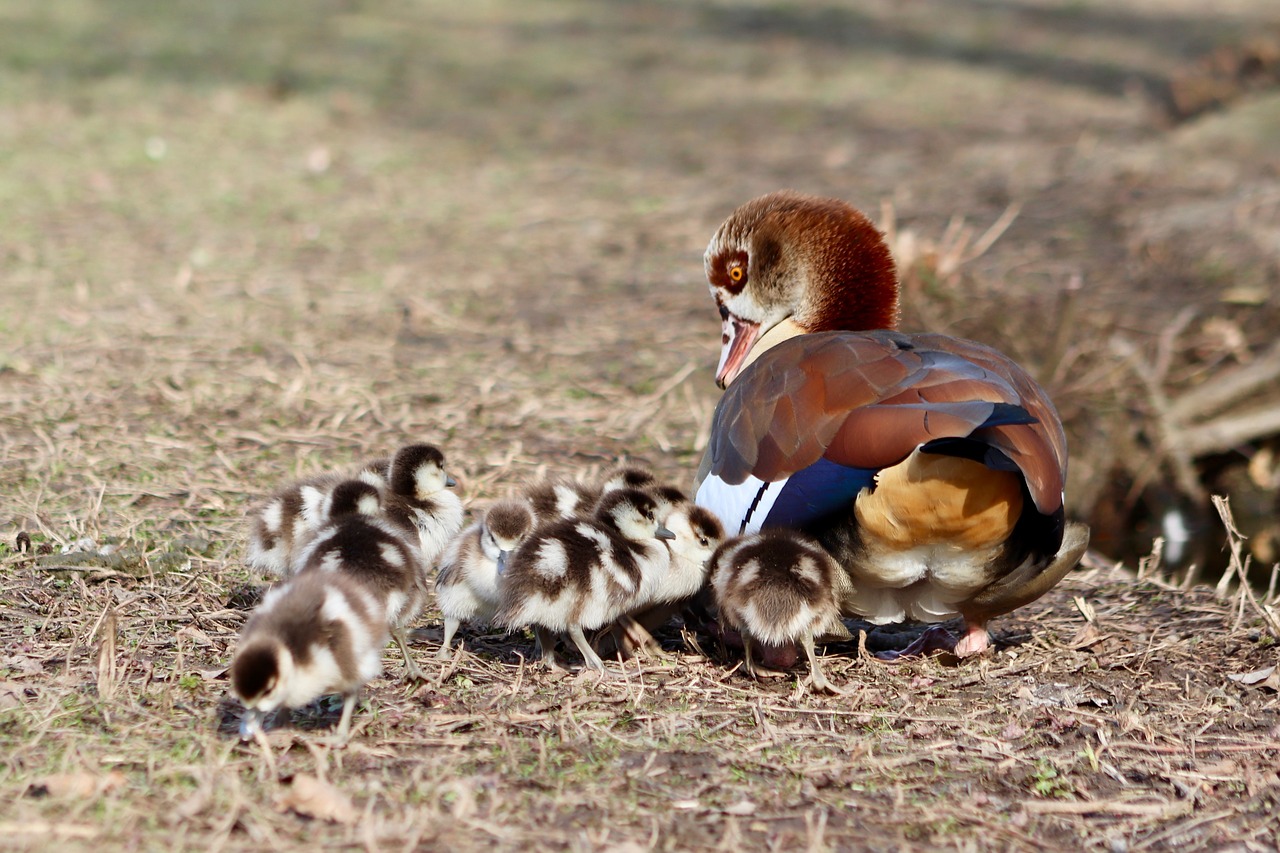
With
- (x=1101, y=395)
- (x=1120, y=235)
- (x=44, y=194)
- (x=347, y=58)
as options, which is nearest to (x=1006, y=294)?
(x=1101, y=395)

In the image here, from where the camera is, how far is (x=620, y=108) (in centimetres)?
1282

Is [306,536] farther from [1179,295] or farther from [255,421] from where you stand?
[1179,295]

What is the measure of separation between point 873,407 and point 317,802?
1.81 m

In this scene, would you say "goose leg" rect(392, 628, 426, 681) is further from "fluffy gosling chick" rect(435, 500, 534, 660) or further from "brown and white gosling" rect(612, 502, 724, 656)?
"brown and white gosling" rect(612, 502, 724, 656)

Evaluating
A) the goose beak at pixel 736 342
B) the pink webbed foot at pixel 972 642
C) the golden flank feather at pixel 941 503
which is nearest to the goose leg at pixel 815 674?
the golden flank feather at pixel 941 503

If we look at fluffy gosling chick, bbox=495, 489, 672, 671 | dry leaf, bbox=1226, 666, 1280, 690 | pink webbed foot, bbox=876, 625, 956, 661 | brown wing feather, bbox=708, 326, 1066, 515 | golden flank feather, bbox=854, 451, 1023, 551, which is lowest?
pink webbed foot, bbox=876, 625, 956, 661

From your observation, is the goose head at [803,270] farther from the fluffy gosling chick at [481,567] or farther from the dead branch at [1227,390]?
the dead branch at [1227,390]

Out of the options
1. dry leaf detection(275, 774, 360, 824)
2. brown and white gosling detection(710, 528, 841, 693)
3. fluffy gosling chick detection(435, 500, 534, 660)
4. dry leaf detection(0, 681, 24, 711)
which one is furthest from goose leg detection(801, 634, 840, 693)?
dry leaf detection(0, 681, 24, 711)

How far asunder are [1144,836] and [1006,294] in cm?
510

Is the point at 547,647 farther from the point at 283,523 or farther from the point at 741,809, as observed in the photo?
the point at 741,809

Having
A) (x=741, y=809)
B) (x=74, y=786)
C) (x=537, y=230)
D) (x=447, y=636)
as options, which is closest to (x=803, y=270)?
(x=447, y=636)

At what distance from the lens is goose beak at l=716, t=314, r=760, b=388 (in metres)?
5.34

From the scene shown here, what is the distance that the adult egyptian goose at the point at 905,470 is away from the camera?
3648 mm

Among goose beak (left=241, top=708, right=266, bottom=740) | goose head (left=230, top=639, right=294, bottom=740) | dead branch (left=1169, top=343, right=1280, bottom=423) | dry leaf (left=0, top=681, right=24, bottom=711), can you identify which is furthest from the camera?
dead branch (left=1169, top=343, right=1280, bottom=423)
